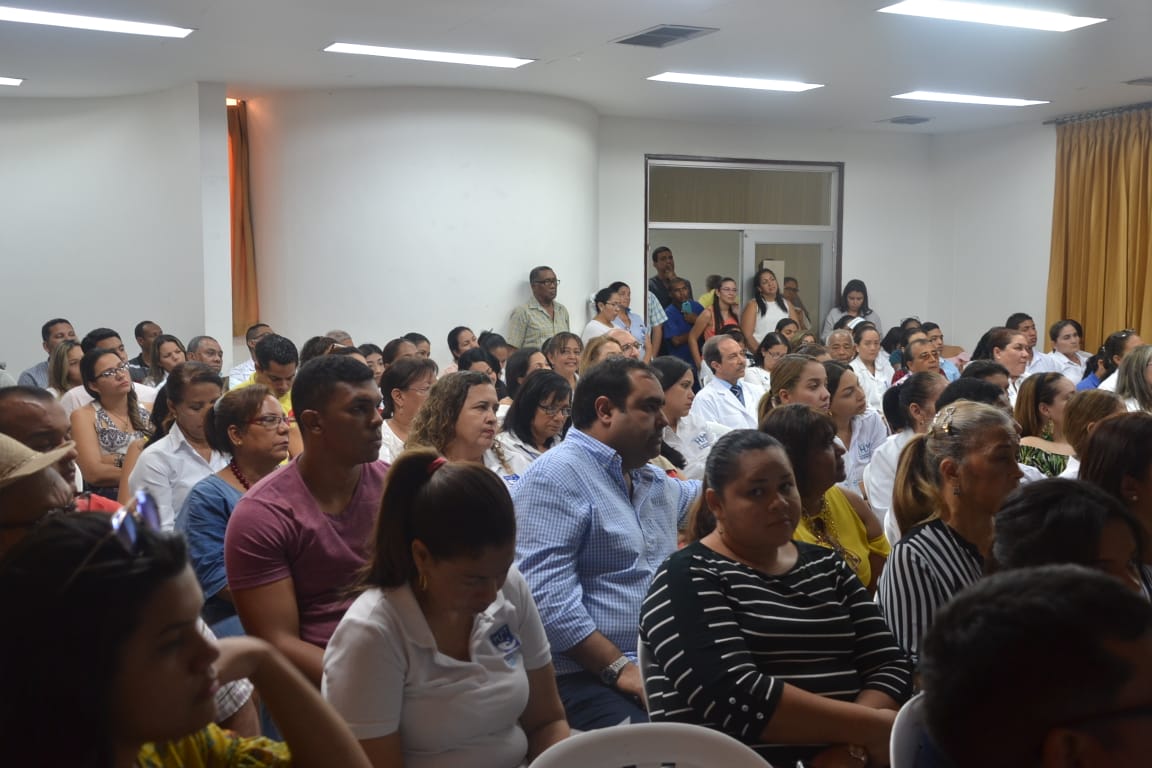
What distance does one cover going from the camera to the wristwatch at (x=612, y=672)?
266 cm

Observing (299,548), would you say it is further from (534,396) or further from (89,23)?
(89,23)

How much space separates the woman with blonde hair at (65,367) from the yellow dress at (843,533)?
514cm

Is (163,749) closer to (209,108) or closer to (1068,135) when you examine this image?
(209,108)

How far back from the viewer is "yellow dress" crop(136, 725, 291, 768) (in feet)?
4.72

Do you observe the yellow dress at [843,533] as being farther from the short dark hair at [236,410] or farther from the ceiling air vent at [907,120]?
the ceiling air vent at [907,120]

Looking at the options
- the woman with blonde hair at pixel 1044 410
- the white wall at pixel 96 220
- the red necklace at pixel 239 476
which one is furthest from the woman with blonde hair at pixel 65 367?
the woman with blonde hair at pixel 1044 410

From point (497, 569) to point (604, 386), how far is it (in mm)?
1127

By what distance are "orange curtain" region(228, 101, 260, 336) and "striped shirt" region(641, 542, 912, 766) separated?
7.81 meters

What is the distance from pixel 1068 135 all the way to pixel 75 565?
36.7 ft

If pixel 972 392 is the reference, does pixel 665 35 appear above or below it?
above

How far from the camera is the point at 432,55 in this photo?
7523 millimetres

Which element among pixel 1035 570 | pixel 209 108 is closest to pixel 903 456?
pixel 1035 570

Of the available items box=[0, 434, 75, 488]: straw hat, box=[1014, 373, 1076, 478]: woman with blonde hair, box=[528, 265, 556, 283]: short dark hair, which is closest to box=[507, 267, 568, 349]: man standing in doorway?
box=[528, 265, 556, 283]: short dark hair

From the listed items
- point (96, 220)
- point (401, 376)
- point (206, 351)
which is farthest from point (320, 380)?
point (96, 220)
